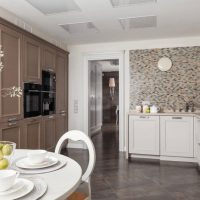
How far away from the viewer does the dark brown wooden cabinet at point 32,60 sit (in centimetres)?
334

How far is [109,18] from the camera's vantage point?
337 centimetres

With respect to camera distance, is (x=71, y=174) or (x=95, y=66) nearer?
(x=71, y=174)

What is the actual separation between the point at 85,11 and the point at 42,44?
44.5 inches

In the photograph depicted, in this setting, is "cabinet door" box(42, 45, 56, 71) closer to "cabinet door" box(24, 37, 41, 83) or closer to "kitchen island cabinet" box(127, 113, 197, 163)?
"cabinet door" box(24, 37, 41, 83)

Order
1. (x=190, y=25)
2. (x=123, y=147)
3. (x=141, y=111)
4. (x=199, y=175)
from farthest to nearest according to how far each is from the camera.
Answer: (x=123, y=147) < (x=141, y=111) < (x=190, y=25) < (x=199, y=175)

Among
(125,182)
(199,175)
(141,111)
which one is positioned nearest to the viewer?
(125,182)

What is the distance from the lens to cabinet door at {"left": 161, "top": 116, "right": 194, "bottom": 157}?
12.8 feet

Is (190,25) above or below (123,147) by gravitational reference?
above

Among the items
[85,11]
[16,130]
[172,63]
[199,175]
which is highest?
[85,11]

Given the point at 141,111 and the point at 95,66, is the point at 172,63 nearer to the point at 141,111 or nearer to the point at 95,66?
the point at 141,111

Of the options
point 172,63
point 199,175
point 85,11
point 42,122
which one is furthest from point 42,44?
point 199,175

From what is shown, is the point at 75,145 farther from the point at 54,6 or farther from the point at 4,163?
the point at 4,163

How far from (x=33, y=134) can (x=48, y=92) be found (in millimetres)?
882

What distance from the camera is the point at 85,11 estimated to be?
3.10 metres
